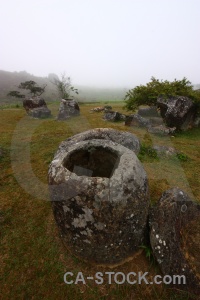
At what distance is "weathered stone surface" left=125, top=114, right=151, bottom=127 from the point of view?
16.4 m

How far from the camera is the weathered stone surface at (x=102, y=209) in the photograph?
4250 mm

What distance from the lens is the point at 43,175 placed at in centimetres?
870

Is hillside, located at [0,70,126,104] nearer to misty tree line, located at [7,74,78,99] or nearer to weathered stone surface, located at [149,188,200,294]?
misty tree line, located at [7,74,78,99]

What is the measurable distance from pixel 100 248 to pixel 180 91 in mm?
14950

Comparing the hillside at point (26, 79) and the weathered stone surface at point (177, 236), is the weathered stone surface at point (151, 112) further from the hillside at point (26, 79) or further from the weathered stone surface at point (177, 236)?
the hillside at point (26, 79)

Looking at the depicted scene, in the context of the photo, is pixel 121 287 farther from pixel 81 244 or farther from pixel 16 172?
pixel 16 172

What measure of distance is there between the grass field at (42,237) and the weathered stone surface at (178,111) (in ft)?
12.7

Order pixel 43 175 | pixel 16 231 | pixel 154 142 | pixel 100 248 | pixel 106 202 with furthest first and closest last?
pixel 154 142 → pixel 43 175 → pixel 16 231 → pixel 100 248 → pixel 106 202

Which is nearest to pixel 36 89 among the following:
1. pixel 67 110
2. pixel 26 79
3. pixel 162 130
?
pixel 67 110

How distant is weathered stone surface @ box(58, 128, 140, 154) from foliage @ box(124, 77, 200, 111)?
8133 millimetres

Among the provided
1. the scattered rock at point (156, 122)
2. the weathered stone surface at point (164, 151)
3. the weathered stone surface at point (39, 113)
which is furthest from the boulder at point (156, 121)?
the weathered stone surface at point (39, 113)

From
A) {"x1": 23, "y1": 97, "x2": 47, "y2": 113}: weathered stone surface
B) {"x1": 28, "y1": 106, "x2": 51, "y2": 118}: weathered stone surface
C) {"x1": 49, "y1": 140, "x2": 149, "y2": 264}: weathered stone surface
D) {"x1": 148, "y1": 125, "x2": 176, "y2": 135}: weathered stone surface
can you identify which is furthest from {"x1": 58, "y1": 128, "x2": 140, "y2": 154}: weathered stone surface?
{"x1": 23, "y1": 97, "x2": 47, "y2": 113}: weathered stone surface

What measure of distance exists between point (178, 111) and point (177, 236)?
12.1 metres

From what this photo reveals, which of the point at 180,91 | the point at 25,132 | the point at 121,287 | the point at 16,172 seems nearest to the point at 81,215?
the point at 121,287
